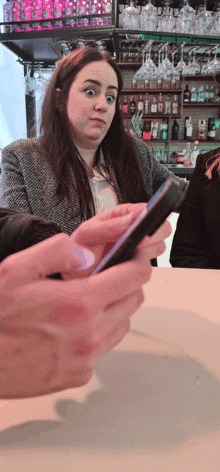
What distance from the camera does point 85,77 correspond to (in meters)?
1.11

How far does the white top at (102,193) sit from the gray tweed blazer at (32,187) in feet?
0.07

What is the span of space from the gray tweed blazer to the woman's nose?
0.22 metres

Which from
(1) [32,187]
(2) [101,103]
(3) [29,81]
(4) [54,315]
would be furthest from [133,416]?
(3) [29,81]

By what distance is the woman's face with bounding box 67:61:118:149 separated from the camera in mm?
1106

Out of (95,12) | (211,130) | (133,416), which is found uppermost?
(95,12)

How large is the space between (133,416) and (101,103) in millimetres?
978

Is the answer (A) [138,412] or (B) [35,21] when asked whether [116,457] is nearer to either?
(A) [138,412]

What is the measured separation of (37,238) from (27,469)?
0.21 meters

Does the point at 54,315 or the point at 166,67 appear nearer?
the point at 54,315

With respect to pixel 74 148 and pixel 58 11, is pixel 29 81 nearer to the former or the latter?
pixel 58 11

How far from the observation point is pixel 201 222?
100 centimetres

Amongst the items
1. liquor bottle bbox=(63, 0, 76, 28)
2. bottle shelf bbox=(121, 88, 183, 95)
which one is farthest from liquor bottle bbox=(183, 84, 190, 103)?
liquor bottle bbox=(63, 0, 76, 28)

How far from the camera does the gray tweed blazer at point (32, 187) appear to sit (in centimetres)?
107

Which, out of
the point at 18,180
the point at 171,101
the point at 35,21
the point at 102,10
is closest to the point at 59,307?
the point at 18,180
